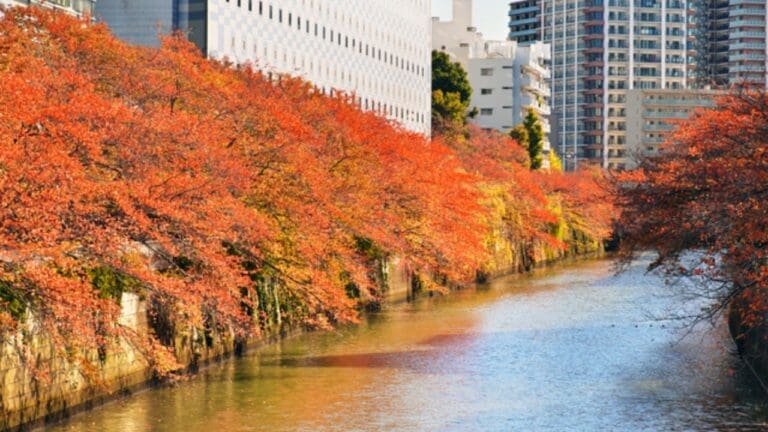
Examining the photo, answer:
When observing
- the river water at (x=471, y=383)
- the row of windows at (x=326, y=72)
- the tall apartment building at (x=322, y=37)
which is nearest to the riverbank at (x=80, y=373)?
the river water at (x=471, y=383)

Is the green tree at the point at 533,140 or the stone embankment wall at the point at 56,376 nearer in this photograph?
the stone embankment wall at the point at 56,376

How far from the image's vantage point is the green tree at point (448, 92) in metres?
120

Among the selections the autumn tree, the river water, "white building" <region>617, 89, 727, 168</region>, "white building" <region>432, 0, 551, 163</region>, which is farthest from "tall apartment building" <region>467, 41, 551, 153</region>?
the autumn tree

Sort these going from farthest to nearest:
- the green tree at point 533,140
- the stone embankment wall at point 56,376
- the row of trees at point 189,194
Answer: the green tree at point 533,140, the stone embankment wall at point 56,376, the row of trees at point 189,194

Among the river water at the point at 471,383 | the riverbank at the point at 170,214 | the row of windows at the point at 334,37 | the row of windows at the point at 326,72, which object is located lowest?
the river water at the point at 471,383

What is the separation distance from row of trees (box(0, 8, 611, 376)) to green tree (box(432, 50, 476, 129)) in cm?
5482

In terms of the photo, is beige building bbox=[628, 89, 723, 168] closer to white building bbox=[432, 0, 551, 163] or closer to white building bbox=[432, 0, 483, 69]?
white building bbox=[432, 0, 551, 163]

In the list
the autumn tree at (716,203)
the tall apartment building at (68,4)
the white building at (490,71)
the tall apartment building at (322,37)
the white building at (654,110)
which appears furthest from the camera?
the white building at (654,110)

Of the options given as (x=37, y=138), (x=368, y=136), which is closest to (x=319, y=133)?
(x=368, y=136)

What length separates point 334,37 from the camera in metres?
105

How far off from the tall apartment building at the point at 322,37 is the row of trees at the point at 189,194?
10.7 metres

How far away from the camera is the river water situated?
3050 cm

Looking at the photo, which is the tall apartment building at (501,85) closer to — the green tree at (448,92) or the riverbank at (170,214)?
the green tree at (448,92)

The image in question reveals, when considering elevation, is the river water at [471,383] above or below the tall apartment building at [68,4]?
below
